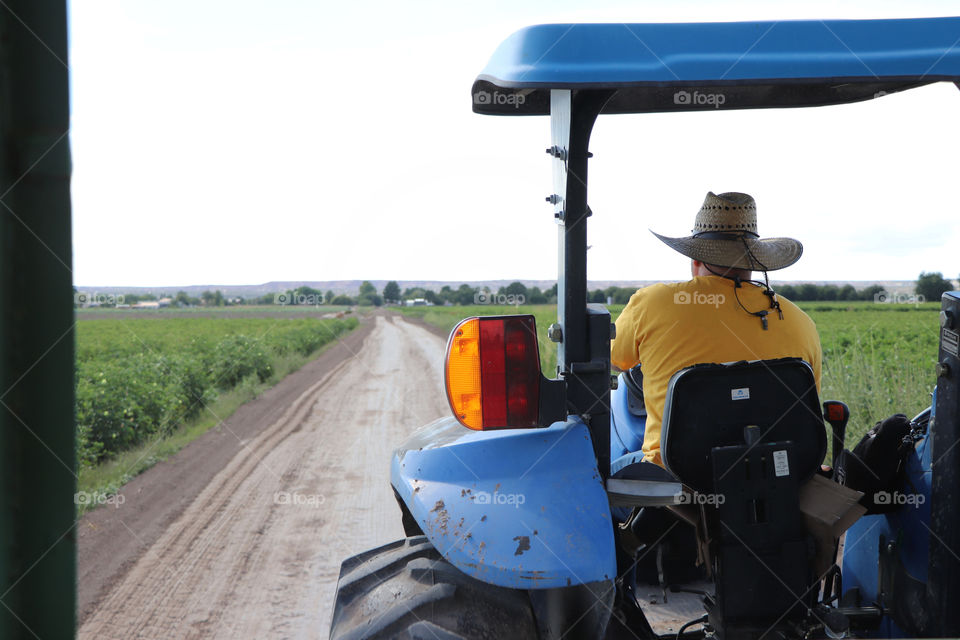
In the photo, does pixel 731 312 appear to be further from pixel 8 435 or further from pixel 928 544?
pixel 8 435

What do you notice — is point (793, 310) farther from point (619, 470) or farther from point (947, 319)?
point (619, 470)

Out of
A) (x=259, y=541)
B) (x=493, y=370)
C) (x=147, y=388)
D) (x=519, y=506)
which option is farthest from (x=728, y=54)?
(x=147, y=388)

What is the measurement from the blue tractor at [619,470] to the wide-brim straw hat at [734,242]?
0.53 m

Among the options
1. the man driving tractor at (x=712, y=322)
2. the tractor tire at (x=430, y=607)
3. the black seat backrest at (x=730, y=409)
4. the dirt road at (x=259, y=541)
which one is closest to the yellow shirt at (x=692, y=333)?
the man driving tractor at (x=712, y=322)

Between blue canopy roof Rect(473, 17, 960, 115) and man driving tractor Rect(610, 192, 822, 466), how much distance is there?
80cm

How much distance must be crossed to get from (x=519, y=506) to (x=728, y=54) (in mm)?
970

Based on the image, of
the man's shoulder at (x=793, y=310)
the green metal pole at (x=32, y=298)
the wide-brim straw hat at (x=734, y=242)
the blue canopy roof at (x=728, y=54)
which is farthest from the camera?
the wide-brim straw hat at (x=734, y=242)

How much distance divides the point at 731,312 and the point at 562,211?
75cm

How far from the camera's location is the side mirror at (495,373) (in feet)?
4.83

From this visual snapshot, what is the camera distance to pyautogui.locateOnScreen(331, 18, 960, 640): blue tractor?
1362 millimetres

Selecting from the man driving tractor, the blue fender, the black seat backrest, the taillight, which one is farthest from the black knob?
the taillight

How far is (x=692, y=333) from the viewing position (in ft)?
6.61

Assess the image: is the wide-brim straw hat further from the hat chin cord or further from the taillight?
the taillight

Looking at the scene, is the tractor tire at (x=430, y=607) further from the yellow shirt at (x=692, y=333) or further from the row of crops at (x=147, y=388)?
the row of crops at (x=147, y=388)
